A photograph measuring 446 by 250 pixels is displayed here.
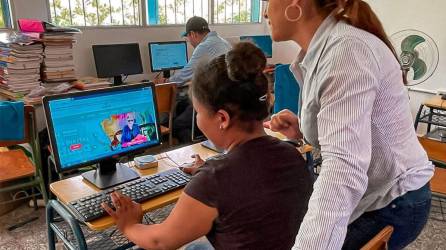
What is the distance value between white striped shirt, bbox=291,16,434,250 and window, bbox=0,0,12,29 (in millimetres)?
3166

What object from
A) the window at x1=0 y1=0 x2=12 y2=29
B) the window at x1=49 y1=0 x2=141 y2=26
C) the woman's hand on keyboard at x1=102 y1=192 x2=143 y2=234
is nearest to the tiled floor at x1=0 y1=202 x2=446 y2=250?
the woman's hand on keyboard at x1=102 y1=192 x2=143 y2=234

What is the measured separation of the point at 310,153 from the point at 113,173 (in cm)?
105

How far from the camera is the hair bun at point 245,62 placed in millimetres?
983

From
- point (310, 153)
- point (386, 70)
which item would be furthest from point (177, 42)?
point (386, 70)

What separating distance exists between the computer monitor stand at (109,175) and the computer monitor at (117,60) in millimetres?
2288

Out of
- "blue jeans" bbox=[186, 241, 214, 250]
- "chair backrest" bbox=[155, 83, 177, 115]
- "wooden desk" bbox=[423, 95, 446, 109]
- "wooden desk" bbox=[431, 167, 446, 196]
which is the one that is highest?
"chair backrest" bbox=[155, 83, 177, 115]

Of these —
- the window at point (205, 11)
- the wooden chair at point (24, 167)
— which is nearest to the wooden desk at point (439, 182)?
the wooden chair at point (24, 167)

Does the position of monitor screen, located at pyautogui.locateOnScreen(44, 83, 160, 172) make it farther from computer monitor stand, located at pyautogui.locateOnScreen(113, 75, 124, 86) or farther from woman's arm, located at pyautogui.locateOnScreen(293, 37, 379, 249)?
computer monitor stand, located at pyautogui.locateOnScreen(113, 75, 124, 86)

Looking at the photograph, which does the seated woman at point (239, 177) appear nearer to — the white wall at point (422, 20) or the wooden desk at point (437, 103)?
the wooden desk at point (437, 103)

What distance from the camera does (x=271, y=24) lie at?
907 mm

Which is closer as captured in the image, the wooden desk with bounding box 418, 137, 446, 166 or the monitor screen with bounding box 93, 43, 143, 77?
the wooden desk with bounding box 418, 137, 446, 166

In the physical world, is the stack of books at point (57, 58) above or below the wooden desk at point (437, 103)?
above

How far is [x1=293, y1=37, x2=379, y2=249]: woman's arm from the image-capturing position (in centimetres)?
67

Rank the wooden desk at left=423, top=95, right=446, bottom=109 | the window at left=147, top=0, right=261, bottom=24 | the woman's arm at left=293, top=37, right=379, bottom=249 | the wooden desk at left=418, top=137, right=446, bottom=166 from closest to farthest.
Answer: the woman's arm at left=293, top=37, right=379, bottom=249
the wooden desk at left=418, top=137, right=446, bottom=166
the wooden desk at left=423, top=95, right=446, bottom=109
the window at left=147, top=0, right=261, bottom=24
